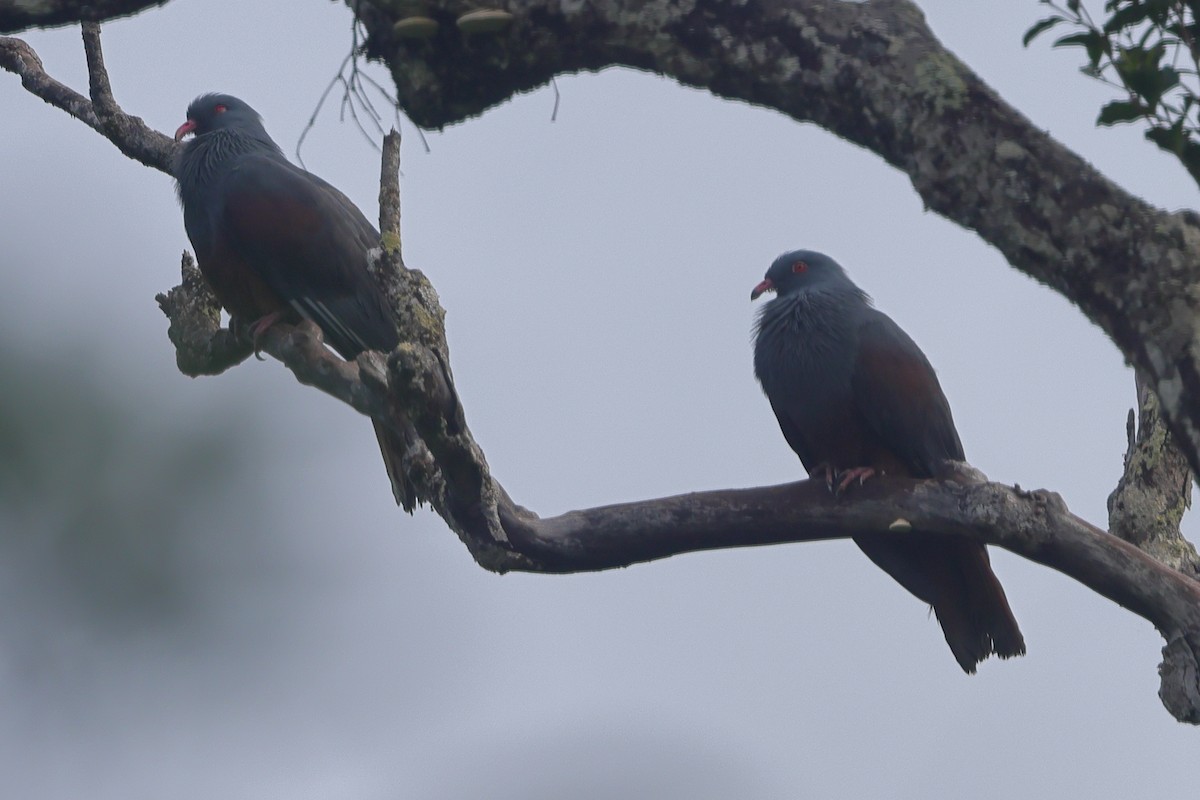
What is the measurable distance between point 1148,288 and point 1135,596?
132 cm

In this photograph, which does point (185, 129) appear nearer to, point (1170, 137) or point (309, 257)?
point (309, 257)

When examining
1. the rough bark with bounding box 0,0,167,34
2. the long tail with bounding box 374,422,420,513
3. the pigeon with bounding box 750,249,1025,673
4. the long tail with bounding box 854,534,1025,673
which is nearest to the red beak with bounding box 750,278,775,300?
the pigeon with bounding box 750,249,1025,673

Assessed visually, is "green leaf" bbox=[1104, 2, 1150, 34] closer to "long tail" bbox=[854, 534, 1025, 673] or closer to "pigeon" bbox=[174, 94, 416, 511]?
"long tail" bbox=[854, 534, 1025, 673]

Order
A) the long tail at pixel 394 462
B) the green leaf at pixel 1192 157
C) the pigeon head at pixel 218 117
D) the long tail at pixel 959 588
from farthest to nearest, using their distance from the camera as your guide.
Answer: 1. the pigeon head at pixel 218 117
2. the long tail at pixel 394 462
3. the long tail at pixel 959 588
4. the green leaf at pixel 1192 157

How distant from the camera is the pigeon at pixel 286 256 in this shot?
14.7 ft

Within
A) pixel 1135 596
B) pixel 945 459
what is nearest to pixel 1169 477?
pixel 945 459

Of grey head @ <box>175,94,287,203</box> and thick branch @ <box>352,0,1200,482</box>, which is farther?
grey head @ <box>175,94,287,203</box>

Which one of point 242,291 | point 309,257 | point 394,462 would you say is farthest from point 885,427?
point 242,291

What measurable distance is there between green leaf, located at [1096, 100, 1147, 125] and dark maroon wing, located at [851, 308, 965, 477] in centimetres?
197

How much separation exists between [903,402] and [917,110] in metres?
1.98

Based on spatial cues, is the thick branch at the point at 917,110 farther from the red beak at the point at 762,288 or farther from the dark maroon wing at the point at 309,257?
the red beak at the point at 762,288

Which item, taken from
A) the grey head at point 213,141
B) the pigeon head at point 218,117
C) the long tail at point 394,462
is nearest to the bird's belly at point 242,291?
the grey head at point 213,141

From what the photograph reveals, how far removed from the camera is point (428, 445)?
293cm

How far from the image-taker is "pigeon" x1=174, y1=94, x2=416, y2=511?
4480 millimetres
